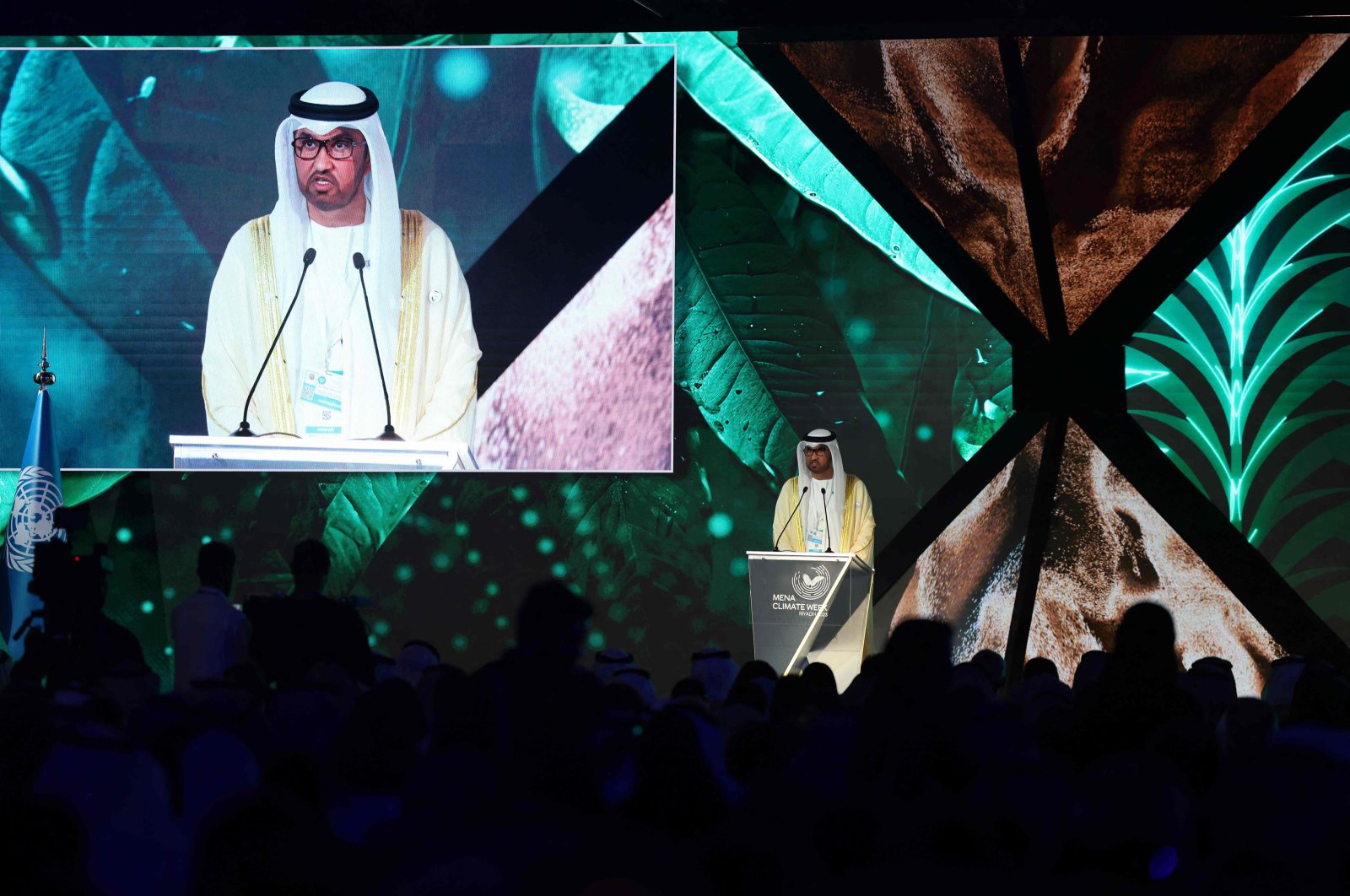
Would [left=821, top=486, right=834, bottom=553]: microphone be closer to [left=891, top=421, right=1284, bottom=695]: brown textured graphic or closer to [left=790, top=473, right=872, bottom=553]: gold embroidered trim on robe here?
[left=790, top=473, right=872, bottom=553]: gold embroidered trim on robe

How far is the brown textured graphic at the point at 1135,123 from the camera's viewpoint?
6984 mm

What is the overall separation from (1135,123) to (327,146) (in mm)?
4398

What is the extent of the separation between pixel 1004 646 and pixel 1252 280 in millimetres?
2445

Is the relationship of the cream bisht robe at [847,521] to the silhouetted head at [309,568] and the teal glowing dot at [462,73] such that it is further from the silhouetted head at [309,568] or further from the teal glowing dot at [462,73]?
the silhouetted head at [309,568]

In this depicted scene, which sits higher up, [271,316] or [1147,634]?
[271,316]

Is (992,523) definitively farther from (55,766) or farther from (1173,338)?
(55,766)

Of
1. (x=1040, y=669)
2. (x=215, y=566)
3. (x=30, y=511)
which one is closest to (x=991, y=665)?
(x=1040, y=669)

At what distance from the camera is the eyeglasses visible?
273 inches

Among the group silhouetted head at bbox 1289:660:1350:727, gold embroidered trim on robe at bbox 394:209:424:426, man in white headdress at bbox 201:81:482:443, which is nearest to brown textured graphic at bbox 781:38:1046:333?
gold embroidered trim on robe at bbox 394:209:424:426

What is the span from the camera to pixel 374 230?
6945 millimetres

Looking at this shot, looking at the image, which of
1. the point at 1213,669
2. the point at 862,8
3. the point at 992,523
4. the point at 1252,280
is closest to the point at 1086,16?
the point at 862,8

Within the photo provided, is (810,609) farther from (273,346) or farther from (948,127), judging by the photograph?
(273,346)

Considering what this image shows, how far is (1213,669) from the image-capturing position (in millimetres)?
3273

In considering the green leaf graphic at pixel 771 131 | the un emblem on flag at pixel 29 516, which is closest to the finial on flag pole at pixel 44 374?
the un emblem on flag at pixel 29 516
